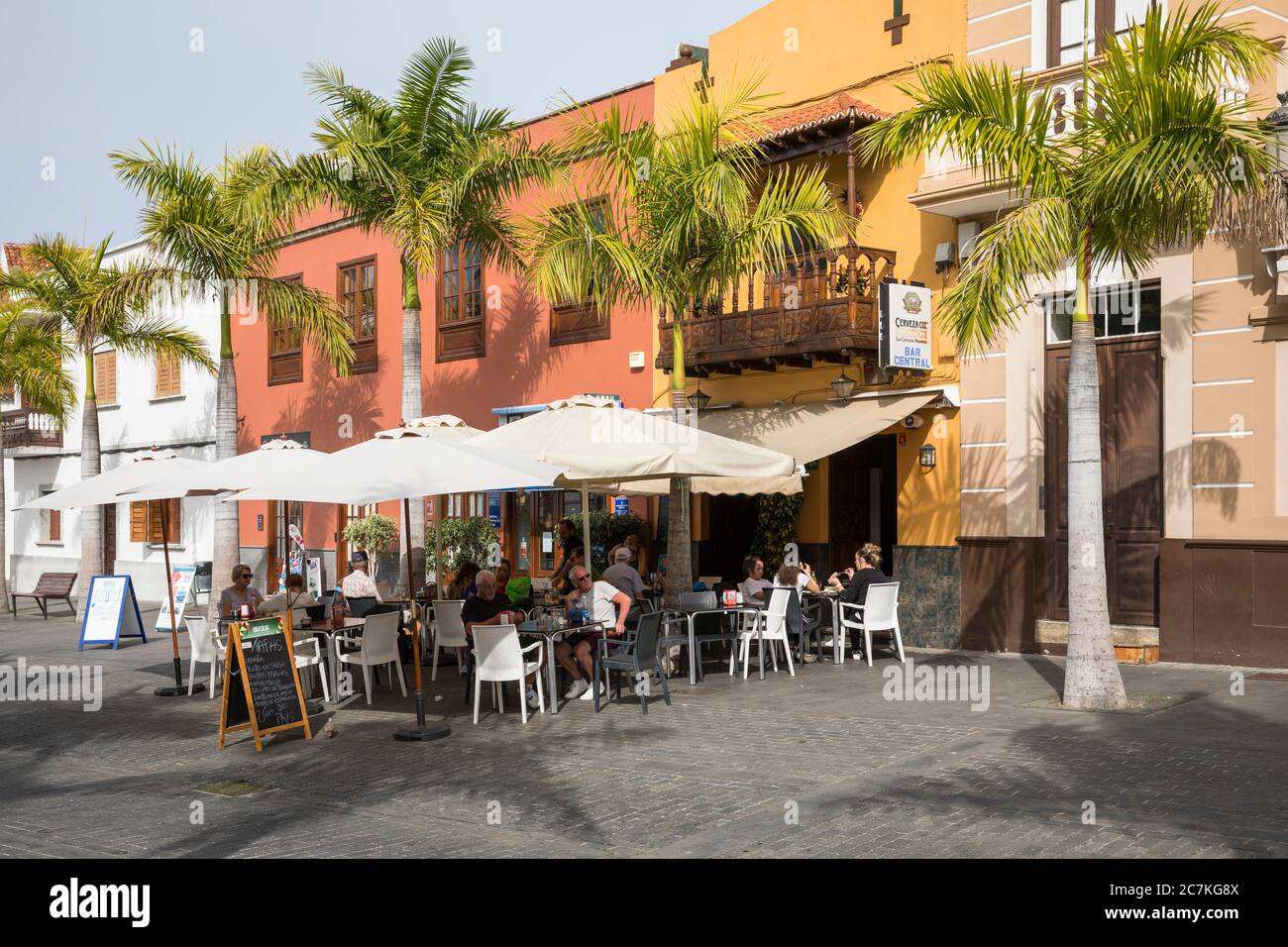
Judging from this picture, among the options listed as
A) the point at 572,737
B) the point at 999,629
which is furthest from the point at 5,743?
the point at 999,629

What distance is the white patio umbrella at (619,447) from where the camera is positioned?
447 inches

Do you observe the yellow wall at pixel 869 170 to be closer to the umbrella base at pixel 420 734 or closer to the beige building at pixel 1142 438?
the beige building at pixel 1142 438

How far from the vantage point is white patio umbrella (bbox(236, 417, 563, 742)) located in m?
9.37

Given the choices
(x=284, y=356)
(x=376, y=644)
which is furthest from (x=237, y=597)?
(x=284, y=356)

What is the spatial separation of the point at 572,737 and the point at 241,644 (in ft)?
8.97

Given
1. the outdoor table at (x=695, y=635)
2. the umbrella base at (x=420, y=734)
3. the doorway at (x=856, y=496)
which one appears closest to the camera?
the umbrella base at (x=420, y=734)

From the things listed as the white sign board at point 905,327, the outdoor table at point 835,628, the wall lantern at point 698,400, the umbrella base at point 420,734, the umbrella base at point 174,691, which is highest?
the white sign board at point 905,327

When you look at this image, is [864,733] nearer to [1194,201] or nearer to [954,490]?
[1194,201]

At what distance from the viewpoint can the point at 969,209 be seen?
14.7 meters

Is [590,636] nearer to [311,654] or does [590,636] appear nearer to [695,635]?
[695,635]

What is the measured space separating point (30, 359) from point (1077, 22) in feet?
64.9

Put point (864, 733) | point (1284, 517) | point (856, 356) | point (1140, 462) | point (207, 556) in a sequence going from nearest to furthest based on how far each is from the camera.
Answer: point (864, 733)
point (1284, 517)
point (1140, 462)
point (856, 356)
point (207, 556)

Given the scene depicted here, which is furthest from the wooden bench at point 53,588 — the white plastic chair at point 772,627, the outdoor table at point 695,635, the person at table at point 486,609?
the white plastic chair at point 772,627
